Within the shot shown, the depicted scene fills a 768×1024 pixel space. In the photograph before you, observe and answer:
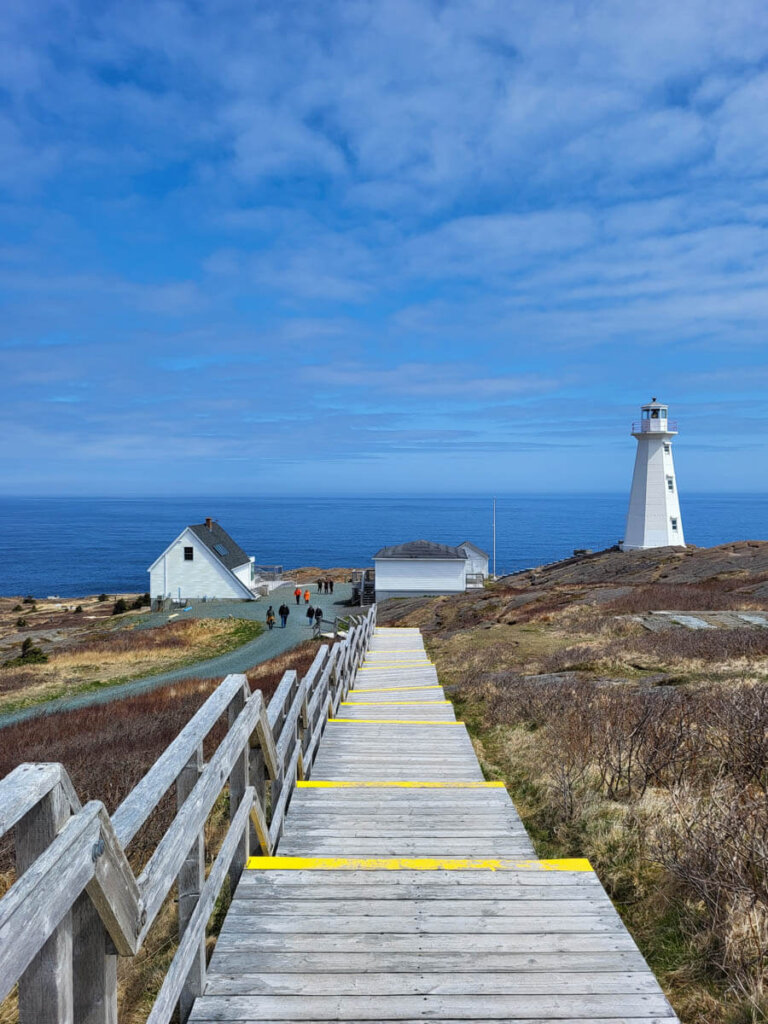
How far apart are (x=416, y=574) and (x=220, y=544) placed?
46.1 feet

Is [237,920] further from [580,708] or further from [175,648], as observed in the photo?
[175,648]

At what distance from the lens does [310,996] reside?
306 centimetres

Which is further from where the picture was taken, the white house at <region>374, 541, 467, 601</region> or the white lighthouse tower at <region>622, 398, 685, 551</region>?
the white lighthouse tower at <region>622, 398, 685, 551</region>

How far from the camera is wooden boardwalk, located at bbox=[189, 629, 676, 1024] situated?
3016 millimetres

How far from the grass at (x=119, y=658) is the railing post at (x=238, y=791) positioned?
18.5m

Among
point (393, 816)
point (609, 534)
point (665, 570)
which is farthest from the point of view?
point (609, 534)

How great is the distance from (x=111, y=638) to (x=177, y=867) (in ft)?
106

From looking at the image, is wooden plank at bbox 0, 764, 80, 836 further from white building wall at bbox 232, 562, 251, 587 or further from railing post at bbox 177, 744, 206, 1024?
white building wall at bbox 232, 562, 251, 587

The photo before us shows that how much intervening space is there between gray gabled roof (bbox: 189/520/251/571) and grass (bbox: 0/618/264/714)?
378 inches

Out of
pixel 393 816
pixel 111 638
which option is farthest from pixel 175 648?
pixel 393 816

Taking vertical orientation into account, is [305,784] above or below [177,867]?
below

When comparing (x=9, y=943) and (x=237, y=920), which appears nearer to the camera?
(x=9, y=943)

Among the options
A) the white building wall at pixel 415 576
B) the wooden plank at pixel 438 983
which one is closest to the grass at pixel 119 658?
the white building wall at pixel 415 576

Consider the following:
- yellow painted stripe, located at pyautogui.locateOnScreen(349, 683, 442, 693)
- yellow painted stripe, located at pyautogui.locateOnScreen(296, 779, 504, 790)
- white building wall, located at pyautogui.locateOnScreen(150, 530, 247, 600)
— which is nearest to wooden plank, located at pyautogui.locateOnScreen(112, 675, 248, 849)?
yellow painted stripe, located at pyautogui.locateOnScreen(296, 779, 504, 790)
